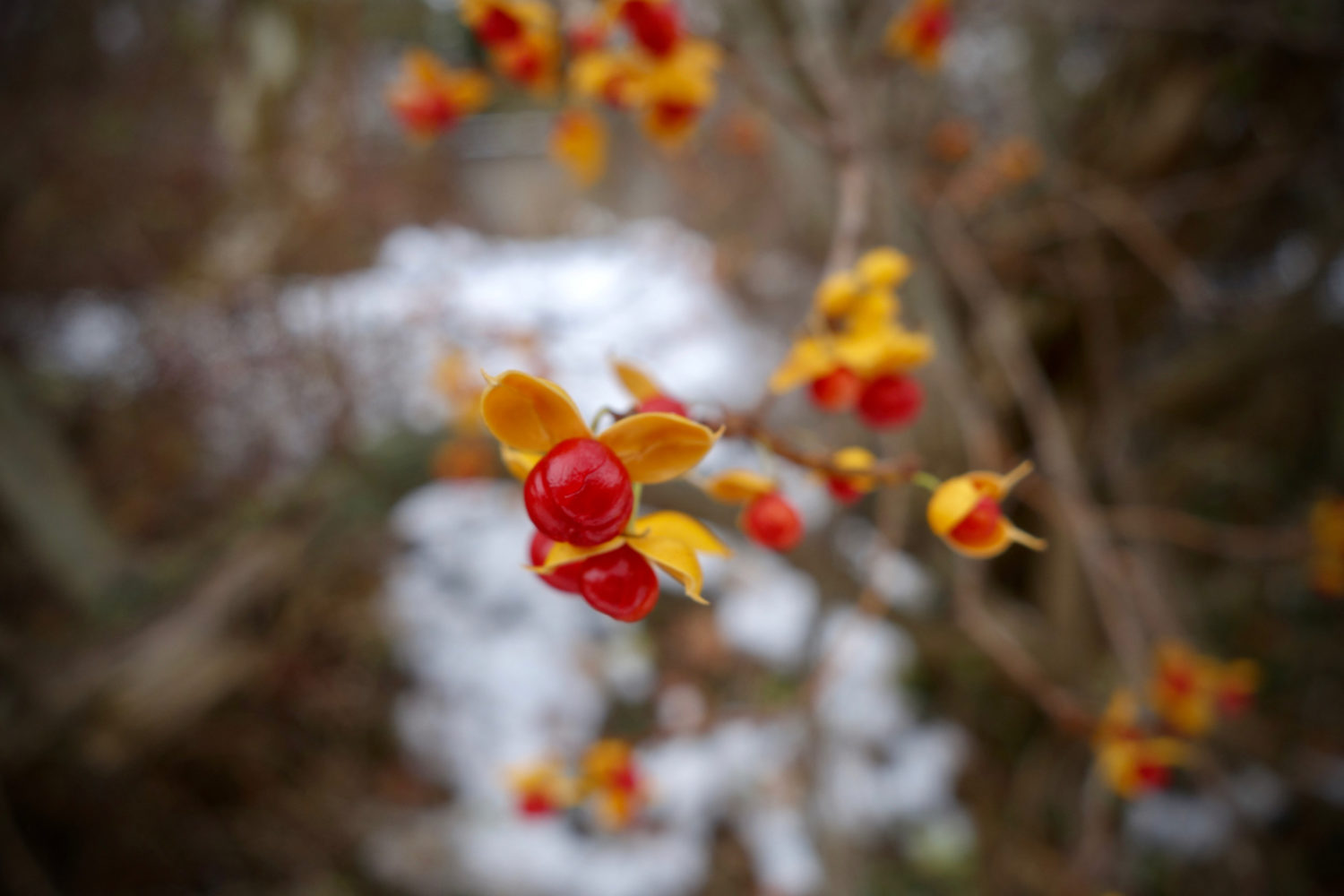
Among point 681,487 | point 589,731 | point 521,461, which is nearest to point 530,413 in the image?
point 521,461

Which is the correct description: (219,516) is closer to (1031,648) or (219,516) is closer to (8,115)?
(8,115)

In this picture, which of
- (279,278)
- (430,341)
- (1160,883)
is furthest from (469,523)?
(1160,883)

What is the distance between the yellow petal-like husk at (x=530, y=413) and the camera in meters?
0.29

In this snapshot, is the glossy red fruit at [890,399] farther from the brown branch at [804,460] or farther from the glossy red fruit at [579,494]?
the glossy red fruit at [579,494]

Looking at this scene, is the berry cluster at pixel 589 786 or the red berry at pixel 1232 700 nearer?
the berry cluster at pixel 589 786

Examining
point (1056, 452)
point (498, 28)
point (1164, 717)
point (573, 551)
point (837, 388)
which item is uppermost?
point (1056, 452)

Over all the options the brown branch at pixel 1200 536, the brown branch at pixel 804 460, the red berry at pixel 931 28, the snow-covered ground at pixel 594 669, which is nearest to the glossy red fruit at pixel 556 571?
the brown branch at pixel 804 460

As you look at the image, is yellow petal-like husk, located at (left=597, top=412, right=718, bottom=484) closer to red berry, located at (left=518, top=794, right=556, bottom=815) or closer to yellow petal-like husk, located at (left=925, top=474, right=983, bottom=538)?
yellow petal-like husk, located at (left=925, top=474, right=983, bottom=538)

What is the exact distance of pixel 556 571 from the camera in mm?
353

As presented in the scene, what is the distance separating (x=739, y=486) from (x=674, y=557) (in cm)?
12

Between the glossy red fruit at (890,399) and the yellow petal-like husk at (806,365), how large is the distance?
45mm

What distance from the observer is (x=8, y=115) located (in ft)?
5.00

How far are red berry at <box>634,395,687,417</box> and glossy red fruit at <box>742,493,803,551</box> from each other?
3.7 inches

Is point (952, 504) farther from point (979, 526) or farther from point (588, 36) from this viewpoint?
point (588, 36)
